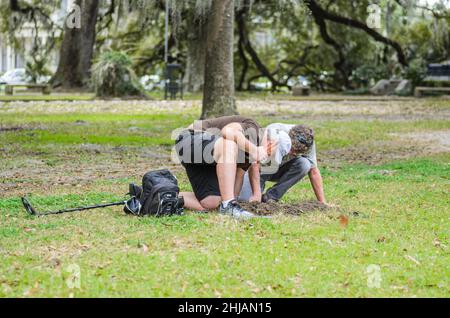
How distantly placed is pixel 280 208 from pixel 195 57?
80.9 ft

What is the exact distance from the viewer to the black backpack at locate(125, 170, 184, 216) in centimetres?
793

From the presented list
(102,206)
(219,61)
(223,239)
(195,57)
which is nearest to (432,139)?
(219,61)

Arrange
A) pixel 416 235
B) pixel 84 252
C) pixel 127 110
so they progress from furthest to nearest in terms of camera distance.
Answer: pixel 127 110, pixel 416 235, pixel 84 252

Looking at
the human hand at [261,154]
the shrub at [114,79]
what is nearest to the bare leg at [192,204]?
the human hand at [261,154]

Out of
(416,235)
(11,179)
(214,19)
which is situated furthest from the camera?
(214,19)

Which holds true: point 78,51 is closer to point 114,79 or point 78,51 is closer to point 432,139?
point 114,79

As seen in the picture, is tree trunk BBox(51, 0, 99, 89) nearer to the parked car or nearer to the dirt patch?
the parked car

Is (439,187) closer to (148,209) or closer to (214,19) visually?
(148,209)

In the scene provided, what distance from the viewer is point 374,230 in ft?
24.9

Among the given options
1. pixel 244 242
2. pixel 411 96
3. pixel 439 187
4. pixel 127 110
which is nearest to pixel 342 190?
pixel 439 187

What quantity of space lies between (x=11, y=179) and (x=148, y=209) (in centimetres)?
355

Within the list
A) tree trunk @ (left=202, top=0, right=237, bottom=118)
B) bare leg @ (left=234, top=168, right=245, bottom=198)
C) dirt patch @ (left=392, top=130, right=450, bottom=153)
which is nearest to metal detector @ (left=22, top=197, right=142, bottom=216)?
bare leg @ (left=234, top=168, right=245, bottom=198)

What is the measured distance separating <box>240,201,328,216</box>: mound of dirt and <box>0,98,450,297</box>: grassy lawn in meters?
0.20

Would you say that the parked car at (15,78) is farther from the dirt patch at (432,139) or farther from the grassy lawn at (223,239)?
the grassy lawn at (223,239)
